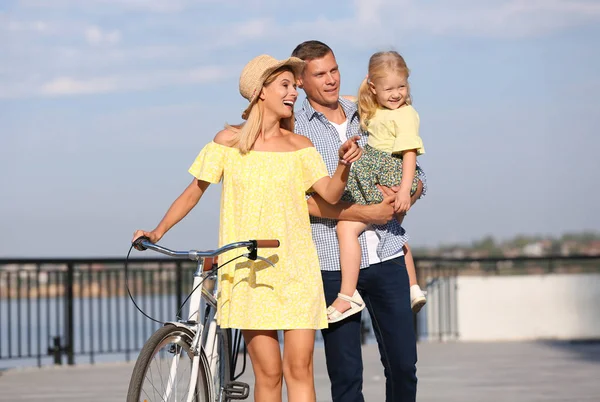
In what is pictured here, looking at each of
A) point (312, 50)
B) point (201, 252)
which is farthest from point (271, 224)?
point (312, 50)

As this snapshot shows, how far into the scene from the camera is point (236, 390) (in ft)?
15.2

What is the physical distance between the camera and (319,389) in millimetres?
9102

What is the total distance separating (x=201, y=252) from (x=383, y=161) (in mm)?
1001

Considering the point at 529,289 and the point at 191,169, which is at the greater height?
the point at 191,169

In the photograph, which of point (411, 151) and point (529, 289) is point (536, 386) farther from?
point (529, 289)

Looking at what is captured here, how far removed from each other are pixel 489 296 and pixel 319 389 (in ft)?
23.3

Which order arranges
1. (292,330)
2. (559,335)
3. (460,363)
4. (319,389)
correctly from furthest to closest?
(559,335) < (460,363) < (319,389) < (292,330)

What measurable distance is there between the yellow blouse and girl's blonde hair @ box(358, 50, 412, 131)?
4 centimetres

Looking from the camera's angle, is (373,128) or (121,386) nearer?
(373,128)

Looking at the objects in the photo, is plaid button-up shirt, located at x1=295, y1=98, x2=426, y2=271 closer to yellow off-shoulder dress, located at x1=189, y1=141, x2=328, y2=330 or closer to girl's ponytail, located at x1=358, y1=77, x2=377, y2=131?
girl's ponytail, located at x1=358, y1=77, x2=377, y2=131

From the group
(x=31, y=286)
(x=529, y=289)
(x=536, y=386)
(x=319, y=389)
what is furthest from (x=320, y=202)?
(x=529, y=289)

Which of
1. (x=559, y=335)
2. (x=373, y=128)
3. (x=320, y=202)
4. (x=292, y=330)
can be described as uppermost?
(x=373, y=128)

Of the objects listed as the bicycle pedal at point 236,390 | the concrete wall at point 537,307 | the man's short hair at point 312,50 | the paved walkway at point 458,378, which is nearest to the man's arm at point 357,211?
the man's short hair at point 312,50

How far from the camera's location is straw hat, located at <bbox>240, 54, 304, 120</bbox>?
453 centimetres
